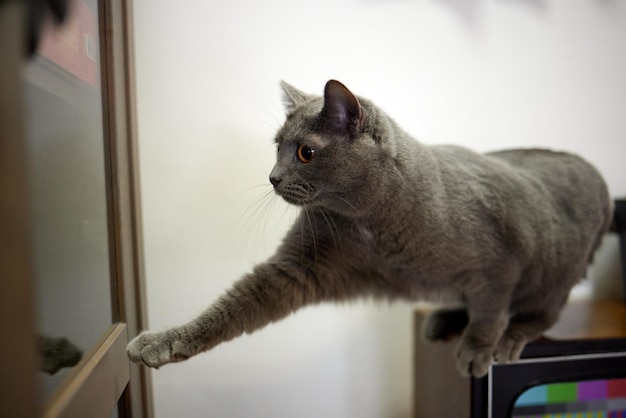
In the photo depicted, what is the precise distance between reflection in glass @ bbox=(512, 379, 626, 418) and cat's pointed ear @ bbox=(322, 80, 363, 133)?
756 millimetres

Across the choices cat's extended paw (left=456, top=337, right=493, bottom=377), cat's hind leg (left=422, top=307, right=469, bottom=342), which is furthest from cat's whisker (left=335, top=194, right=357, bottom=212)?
cat's hind leg (left=422, top=307, right=469, bottom=342)

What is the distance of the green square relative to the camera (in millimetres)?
1056

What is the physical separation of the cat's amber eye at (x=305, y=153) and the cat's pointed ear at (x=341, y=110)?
6 cm

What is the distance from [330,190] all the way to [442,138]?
67cm

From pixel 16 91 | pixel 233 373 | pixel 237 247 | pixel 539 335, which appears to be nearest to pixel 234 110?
pixel 237 247

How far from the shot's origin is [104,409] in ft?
2.26

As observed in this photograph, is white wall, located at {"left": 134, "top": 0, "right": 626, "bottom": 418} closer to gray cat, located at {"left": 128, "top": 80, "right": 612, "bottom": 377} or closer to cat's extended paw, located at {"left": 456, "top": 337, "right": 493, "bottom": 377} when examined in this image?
gray cat, located at {"left": 128, "top": 80, "right": 612, "bottom": 377}

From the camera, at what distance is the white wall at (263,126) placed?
1108mm

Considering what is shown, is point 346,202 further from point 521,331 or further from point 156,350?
point 521,331

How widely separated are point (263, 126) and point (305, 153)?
0.36 metres

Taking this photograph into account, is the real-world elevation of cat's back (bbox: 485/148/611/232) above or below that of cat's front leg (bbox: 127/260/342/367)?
above

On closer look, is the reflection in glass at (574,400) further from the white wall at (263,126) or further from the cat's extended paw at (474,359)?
the white wall at (263,126)

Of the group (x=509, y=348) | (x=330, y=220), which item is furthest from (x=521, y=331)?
(x=330, y=220)

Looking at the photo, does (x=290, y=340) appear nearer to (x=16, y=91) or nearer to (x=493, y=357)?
(x=493, y=357)
